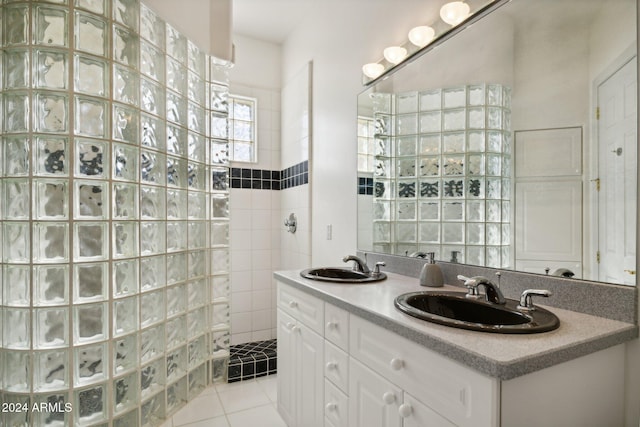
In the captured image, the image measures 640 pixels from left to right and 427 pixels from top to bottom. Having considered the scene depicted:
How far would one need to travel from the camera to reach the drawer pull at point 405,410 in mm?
924

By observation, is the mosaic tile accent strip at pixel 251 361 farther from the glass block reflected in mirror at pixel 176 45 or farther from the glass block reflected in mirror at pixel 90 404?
the glass block reflected in mirror at pixel 176 45

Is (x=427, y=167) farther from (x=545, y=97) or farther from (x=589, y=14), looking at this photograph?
(x=589, y=14)

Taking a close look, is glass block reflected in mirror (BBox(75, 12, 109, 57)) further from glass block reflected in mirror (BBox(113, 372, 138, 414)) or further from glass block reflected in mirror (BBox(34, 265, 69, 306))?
glass block reflected in mirror (BBox(113, 372, 138, 414))

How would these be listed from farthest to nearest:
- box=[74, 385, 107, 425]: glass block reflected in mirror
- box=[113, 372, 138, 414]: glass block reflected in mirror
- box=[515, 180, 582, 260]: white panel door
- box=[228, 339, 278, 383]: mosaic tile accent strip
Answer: box=[228, 339, 278, 383]: mosaic tile accent strip
box=[113, 372, 138, 414]: glass block reflected in mirror
box=[74, 385, 107, 425]: glass block reflected in mirror
box=[515, 180, 582, 260]: white panel door

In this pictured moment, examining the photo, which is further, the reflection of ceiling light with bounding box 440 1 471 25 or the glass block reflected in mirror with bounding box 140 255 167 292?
the glass block reflected in mirror with bounding box 140 255 167 292

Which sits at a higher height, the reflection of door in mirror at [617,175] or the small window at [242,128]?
the small window at [242,128]

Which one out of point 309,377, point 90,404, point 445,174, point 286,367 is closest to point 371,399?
point 309,377

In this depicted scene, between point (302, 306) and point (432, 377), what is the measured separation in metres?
0.82

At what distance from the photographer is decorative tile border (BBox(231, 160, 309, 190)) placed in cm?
292

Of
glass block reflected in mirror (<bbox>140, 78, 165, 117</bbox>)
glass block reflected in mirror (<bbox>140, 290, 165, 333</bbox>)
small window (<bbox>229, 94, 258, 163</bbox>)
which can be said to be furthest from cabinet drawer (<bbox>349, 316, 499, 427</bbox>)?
small window (<bbox>229, 94, 258, 163</bbox>)

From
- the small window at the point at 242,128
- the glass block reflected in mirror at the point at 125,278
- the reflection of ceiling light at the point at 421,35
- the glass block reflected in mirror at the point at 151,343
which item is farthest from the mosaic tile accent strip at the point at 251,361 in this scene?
the reflection of ceiling light at the point at 421,35

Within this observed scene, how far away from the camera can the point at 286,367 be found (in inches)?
69.9

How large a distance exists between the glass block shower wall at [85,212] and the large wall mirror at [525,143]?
1.31m

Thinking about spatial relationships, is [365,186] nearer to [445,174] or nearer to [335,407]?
[445,174]
